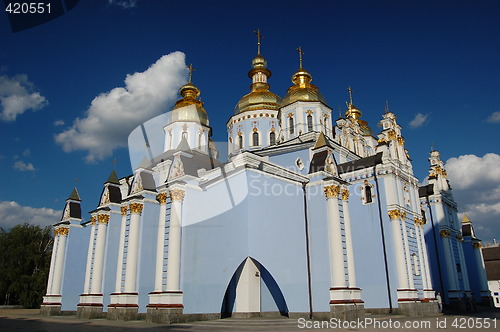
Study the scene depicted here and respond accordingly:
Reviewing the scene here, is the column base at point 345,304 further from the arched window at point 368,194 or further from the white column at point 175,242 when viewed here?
the arched window at point 368,194

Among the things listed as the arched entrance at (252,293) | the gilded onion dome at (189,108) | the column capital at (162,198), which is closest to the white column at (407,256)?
the arched entrance at (252,293)

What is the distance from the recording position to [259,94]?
99.5 ft

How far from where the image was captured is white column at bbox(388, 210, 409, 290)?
18.4 m

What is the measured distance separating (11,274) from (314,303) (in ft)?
95.2

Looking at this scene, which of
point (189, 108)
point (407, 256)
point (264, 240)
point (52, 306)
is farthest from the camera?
point (189, 108)

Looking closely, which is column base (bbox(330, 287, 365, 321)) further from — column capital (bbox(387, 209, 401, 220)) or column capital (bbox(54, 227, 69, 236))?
column capital (bbox(54, 227, 69, 236))

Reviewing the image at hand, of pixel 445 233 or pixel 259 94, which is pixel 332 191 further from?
pixel 259 94

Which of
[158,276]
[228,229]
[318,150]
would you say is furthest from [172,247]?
[318,150]

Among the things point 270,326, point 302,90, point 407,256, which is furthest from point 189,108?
point 270,326

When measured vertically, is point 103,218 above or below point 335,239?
above

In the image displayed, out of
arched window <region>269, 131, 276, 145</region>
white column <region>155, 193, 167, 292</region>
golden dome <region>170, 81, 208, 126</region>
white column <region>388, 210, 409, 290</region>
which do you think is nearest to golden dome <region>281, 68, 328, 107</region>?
arched window <region>269, 131, 276, 145</region>

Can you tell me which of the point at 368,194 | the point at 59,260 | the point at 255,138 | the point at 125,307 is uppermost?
the point at 255,138

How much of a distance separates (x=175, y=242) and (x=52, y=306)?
13.7m

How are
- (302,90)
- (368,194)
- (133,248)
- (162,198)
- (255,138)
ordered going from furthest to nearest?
(255,138)
(302,90)
(368,194)
(133,248)
(162,198)
